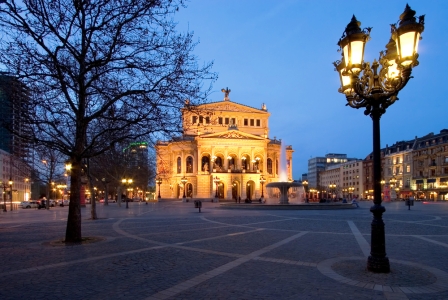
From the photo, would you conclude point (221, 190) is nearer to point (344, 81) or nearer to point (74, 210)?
point (74, 210)

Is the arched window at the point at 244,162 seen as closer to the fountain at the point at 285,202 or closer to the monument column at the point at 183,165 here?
the monument column at the point at 183,165

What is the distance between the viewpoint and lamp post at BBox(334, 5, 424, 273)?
7828 mm

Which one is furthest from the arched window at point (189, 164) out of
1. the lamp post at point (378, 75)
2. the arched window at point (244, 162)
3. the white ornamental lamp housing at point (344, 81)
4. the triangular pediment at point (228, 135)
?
the lamp post at point (378, 75)

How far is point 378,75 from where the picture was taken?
870cm

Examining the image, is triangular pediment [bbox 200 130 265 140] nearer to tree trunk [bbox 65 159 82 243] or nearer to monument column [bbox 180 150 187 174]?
monument column [bbox 180 150 187 174]

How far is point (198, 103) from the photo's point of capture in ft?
48.6

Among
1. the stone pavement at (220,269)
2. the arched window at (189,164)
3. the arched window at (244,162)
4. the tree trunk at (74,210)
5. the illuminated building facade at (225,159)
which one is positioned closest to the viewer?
the stone pavement at (220,269)

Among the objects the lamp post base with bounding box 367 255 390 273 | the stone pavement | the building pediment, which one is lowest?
the stone pavement

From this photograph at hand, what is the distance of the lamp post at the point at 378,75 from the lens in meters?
7.83

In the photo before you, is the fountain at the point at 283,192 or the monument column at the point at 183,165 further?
the monument column at the point at 183,165

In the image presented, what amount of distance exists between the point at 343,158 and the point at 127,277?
18875 centimetres

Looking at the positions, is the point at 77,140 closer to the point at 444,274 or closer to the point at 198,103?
the point at 198,103

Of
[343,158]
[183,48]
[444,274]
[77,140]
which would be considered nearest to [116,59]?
[183,48]

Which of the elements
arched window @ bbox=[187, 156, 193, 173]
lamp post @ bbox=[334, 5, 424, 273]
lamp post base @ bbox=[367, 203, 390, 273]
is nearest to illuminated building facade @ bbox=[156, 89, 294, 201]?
arched window @ bbox=[187, 156, 193, 173]
